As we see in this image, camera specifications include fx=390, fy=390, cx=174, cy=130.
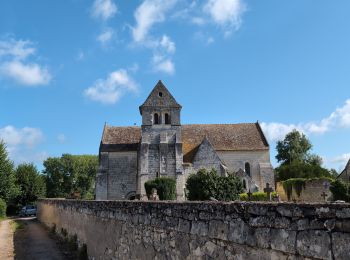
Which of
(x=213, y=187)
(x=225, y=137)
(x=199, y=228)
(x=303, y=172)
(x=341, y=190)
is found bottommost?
(x=199, y=228)

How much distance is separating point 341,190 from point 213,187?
9619 millimetres

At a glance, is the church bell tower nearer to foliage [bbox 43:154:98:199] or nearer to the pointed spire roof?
the pointed spire roof

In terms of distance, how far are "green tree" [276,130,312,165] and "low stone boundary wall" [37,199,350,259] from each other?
6269 centimetres

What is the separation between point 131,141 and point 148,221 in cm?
3931

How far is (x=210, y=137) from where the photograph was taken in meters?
46.8

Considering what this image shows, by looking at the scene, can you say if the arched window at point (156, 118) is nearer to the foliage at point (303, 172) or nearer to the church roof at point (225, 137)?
the church roof at point (225, 137)

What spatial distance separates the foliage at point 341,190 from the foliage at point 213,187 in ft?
23.6

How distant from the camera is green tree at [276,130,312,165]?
67.7m

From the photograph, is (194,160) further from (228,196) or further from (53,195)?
(53,195)

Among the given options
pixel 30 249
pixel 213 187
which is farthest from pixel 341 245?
pixel 213 187

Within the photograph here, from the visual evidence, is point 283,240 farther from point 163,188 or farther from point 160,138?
point 160,138

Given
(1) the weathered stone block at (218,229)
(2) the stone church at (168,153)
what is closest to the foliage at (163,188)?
(2) the stone church at (168,153)

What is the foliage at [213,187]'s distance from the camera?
28.6m

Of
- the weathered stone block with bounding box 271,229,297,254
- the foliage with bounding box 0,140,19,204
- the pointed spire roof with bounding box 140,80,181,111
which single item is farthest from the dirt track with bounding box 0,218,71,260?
the pointed spire roof with bounding box 140,80,181,111
